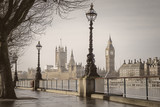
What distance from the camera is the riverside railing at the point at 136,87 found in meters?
11.0

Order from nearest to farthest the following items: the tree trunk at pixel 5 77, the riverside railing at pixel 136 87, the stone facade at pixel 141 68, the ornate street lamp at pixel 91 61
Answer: the riverside railing at pixel 136 87, the tree trunk at pixel 5 77, the ornate street lamp at pixel 91 61, the stone facade at pixel 141 68

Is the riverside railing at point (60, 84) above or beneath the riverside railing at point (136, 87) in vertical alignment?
beneath

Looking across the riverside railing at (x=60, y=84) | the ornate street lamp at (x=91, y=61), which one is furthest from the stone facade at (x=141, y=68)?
the ornate street lamp at (x=91, y=61)

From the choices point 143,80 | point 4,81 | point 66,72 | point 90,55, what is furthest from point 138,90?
point 66,72

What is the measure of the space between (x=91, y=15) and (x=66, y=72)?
184 m

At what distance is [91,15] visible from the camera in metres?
16.2

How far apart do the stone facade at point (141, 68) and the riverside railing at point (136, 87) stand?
129688 mm

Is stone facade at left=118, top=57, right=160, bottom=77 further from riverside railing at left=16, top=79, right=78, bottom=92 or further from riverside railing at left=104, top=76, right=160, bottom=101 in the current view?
riverside railing at left=104, top=76, right=160, bottom=101

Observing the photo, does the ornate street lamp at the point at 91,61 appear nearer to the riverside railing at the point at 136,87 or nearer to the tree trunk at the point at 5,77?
the riverside railing at the point at 136,87

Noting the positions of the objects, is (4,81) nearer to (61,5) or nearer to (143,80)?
(61,5)

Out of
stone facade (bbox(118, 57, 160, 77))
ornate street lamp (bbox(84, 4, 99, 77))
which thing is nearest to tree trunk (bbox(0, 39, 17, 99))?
ornate street lamp (bbox(84, 4, 99, 77))

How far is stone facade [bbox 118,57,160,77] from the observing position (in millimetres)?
142875

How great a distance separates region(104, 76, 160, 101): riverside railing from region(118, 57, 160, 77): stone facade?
130m

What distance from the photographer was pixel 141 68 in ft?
507
